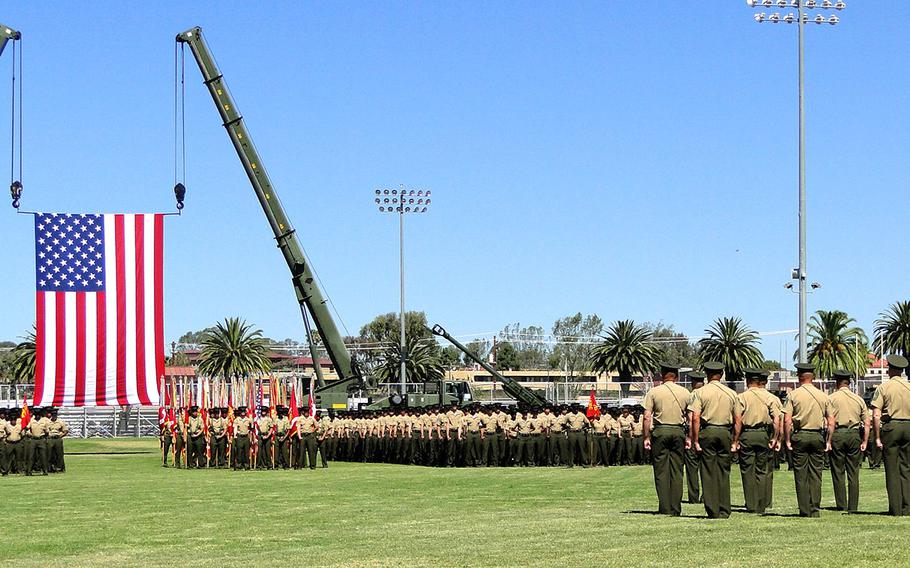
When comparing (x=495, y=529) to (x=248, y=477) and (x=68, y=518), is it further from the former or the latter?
(x=248, y=477)

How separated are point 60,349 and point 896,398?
30.4 m

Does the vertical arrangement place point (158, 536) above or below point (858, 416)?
below

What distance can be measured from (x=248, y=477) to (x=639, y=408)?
32.8 ft

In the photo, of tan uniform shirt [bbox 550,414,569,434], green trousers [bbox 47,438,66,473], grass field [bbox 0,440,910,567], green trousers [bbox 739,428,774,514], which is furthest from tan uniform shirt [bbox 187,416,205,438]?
green trousers [bbox 739,428,774,514]

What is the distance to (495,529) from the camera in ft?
47.9

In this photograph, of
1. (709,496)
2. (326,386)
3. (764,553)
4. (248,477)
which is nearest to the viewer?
(764,553)

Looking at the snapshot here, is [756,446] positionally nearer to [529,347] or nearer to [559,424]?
[559,424]

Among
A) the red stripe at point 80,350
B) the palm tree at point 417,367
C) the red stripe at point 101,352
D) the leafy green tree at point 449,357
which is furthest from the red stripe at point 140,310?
the leafy green tree at point 449,357

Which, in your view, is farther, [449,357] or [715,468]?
[449,357]

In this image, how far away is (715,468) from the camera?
15.5 m

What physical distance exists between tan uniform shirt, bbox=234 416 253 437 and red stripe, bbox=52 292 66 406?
31.4 feet

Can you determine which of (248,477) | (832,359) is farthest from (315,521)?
(832,359)

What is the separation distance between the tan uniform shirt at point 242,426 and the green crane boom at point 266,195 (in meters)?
12.9

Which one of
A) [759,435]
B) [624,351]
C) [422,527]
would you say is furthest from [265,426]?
[624,351]
